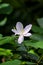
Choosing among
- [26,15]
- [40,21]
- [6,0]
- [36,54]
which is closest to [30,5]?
[26,15]

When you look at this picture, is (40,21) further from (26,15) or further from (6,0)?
(26,15)

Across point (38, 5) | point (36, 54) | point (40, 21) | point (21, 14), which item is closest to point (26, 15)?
point (21, 14)

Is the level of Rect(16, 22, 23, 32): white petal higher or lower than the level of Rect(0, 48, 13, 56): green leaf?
higher

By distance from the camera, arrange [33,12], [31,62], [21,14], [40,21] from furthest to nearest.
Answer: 1. [33,12]
2. [21,14]
3. [40,21]
4. [31,62]

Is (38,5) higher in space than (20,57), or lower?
higher

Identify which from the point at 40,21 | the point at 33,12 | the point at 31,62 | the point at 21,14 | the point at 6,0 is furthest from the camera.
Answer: the point at 33,12

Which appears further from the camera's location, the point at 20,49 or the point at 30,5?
the point at 30,5

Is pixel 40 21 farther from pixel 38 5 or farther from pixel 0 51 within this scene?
pixel 38 5

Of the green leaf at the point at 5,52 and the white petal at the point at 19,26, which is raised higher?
the white petal at the point at 19,26

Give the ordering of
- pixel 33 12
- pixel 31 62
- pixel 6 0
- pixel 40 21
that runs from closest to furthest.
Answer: pixel 31 62 → pixel 40 21 → pixel 6 0 → pixel 33 12
